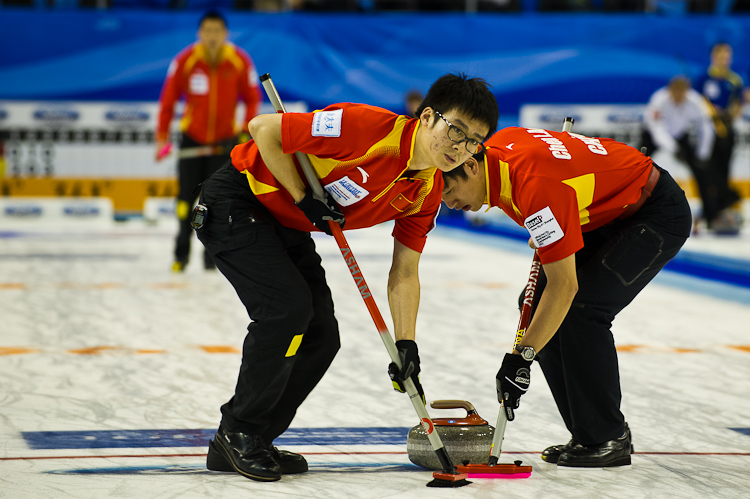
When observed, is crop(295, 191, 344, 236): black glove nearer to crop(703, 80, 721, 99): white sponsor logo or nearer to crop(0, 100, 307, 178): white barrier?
crop(703, 80, 721, 99): white sponsor logo

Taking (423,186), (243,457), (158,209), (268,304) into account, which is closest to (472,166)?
(423,186)

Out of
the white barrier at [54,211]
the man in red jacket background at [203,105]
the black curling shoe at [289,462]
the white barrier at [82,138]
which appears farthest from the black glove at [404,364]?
the white barrier at [54,211]

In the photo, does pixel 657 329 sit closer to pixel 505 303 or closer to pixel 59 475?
pixel 505 303

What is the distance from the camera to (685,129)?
9164mm

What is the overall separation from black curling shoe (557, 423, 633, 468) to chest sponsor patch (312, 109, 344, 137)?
1.23 metres

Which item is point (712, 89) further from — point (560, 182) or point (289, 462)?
point (289, 462)

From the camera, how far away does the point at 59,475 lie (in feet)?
8.04

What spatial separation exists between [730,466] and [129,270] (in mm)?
5319

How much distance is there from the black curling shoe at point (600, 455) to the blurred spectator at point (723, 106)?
7.28 meters

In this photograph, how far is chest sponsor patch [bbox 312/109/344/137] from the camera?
2.46 meters

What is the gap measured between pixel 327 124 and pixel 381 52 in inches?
372

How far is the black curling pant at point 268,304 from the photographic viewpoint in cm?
250

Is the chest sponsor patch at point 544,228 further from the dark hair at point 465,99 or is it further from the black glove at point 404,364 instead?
the black glove at point 404,364

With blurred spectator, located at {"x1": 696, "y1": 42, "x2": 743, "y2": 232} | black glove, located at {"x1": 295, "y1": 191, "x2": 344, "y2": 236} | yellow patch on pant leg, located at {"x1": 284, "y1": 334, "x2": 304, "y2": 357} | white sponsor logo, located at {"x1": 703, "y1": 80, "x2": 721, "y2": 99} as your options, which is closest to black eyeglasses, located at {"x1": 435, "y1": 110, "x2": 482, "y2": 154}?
black glove, located at {"x1": 295, "y1": 191, "x2": 344, "y2": 236}
